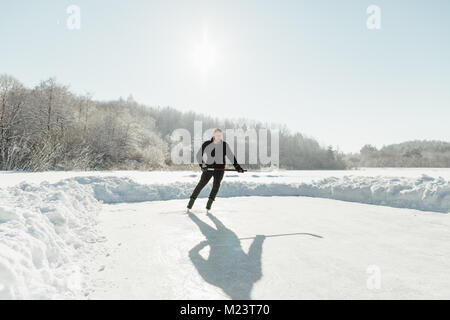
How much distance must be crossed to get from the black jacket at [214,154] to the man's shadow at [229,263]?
6.59 ft

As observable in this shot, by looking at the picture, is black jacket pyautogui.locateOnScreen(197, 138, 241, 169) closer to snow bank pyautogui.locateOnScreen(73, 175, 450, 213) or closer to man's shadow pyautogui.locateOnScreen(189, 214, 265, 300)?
man's shadow pyautogui.locateOnScreen(189, 214, 265, 300)

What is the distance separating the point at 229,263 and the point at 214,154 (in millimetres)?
3229

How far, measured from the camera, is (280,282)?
2066mm

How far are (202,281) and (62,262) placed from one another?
1.20 meters

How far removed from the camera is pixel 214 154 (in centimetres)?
553

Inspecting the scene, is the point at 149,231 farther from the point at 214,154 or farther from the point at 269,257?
the point at 214,154

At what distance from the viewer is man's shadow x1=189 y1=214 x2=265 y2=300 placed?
201 cm

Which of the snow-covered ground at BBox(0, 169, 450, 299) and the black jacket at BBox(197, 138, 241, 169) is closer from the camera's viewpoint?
the snow-covered ground at BBox(0, 169, 450, 299)

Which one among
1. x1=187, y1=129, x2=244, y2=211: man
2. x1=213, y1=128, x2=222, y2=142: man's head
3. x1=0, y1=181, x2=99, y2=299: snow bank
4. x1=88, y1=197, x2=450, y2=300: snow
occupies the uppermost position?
x1=213, y1=128, x2=222, y2=142: man's head

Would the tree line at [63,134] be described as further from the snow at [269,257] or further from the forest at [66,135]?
the snow at [269,257]

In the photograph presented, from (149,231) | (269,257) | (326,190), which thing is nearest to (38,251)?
(149,231)

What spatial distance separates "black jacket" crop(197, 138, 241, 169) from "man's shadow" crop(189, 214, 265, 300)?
2.01m

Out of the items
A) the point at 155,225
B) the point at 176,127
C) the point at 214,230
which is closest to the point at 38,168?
the point at 155,225

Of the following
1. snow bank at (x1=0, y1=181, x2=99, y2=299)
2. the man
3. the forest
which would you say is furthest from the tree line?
snow bank at (x1=0, y1=181, x2=99, y2=299)
